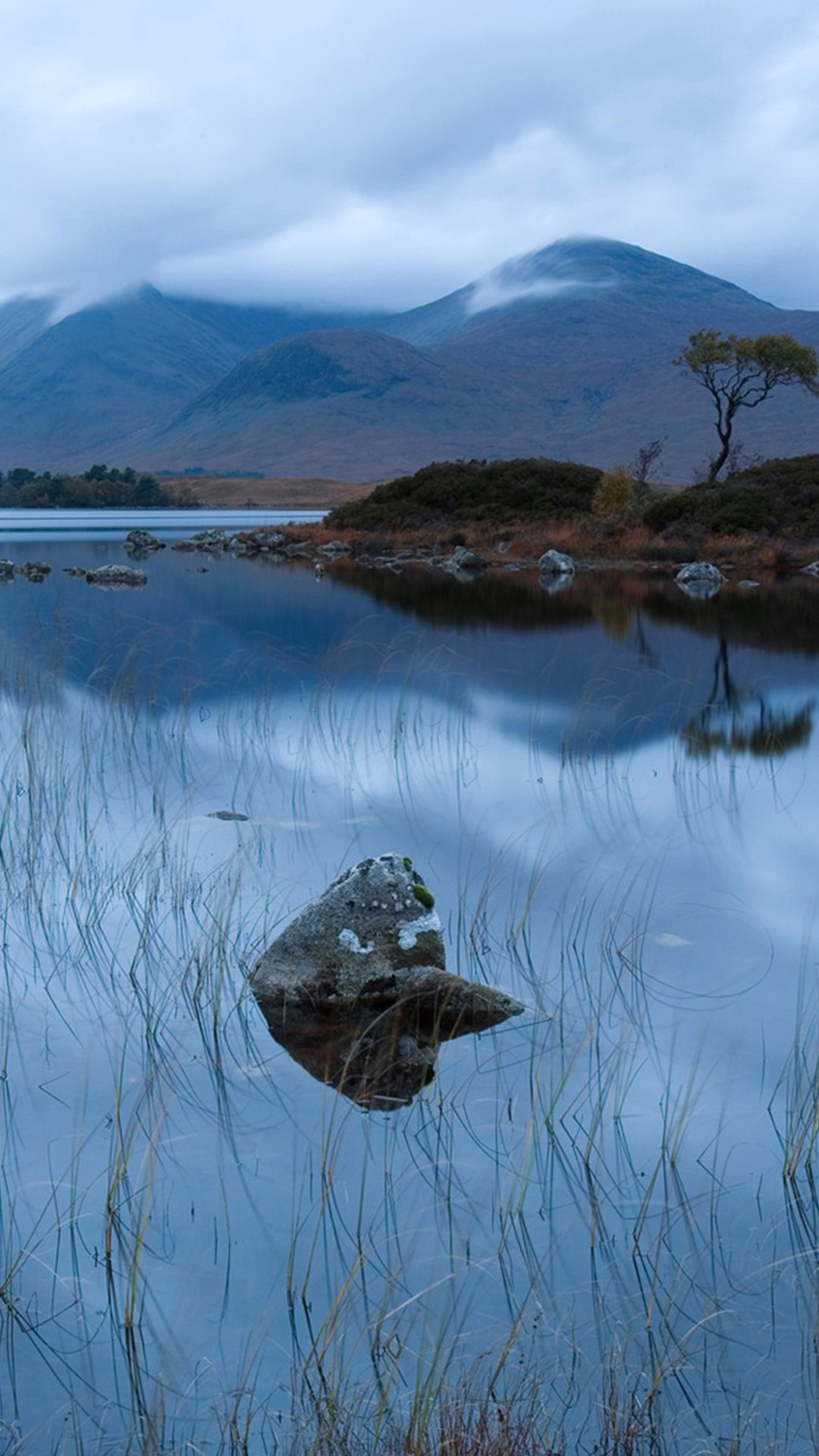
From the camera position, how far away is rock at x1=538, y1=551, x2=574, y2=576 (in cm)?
3600

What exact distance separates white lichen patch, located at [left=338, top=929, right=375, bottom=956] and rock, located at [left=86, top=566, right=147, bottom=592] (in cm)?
2705

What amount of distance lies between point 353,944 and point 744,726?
8.75 m

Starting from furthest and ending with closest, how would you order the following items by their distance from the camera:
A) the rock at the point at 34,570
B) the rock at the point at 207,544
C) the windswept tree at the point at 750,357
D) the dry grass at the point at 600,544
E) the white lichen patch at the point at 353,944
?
the windswept tree at the point at 750,357 < the rock at the point at 207,544 < the dry grass at the point at 600,544 < the rock at the point at 34,570 < the white lichen patch at the point at 353,944

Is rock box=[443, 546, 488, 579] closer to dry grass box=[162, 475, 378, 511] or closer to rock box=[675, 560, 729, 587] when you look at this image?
rock box=[675, 560, 729, 587]

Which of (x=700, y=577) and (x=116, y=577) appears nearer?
(x=700, y=577)

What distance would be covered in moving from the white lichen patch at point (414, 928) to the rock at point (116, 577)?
26968mm

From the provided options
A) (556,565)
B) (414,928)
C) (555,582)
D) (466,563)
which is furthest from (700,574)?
(414,928)

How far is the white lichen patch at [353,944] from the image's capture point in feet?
19.5

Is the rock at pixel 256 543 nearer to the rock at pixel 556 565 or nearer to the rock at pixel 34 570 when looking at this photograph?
the rock at pixel 34 570

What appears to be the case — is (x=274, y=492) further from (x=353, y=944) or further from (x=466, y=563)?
(x=353, y=944)

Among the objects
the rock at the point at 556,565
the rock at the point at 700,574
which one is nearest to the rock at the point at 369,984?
the rock at the point at 700,574

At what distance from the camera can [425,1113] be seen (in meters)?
4.82

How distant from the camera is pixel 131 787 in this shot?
10656 mm

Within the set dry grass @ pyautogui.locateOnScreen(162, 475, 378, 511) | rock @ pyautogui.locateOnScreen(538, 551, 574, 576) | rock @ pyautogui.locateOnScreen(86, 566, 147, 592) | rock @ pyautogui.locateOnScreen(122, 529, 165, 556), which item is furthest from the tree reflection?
dry grass @ pyautogui.locateOnScreen(162, 475, 378, 511)
